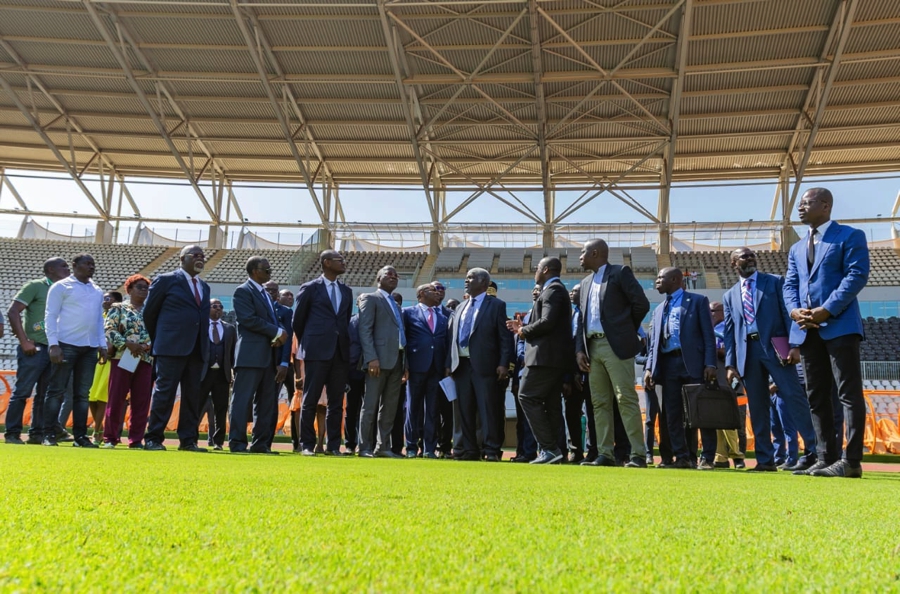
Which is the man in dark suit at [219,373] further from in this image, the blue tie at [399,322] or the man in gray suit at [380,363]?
the blue tie at [399,322]

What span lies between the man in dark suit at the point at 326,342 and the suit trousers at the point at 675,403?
251 cm

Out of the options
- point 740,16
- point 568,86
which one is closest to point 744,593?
point 740,16

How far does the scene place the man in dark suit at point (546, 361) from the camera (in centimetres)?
469

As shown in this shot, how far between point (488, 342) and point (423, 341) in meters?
0.79

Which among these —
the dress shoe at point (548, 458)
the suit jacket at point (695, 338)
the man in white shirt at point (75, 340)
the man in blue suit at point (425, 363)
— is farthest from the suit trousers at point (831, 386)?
the man in white shirt at point (75, 340)

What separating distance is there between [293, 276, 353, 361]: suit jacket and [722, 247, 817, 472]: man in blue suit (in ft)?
9.73

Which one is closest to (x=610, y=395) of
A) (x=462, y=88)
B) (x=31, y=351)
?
(x=31, y=351)

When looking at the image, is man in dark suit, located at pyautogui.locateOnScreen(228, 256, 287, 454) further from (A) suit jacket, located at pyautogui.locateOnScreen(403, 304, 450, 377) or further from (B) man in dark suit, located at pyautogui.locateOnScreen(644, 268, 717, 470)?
(B) man in dark suit, located at pyautogui.locateOnScreen(644, 268, 717, 470)

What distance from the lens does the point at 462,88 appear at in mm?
17281

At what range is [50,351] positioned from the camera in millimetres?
4648

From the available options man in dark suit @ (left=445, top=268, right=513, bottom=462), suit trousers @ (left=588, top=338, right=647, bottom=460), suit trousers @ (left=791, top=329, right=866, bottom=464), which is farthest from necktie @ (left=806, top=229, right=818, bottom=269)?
man in dark suit @ (left=445, top=268, right=513, bottom=462)

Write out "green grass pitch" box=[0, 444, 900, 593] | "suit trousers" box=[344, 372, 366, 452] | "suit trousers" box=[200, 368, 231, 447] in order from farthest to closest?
"suit trousers" box=[200, 368, 231, 447], "suit trousers" box=[344, 372, 366, 452], "green grass pitch" box=[0, 444, 900, 593]

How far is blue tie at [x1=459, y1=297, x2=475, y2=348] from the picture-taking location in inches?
212

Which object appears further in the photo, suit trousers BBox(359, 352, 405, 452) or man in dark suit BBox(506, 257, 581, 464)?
suit trousers BBox(359, 352, 405, 452)
